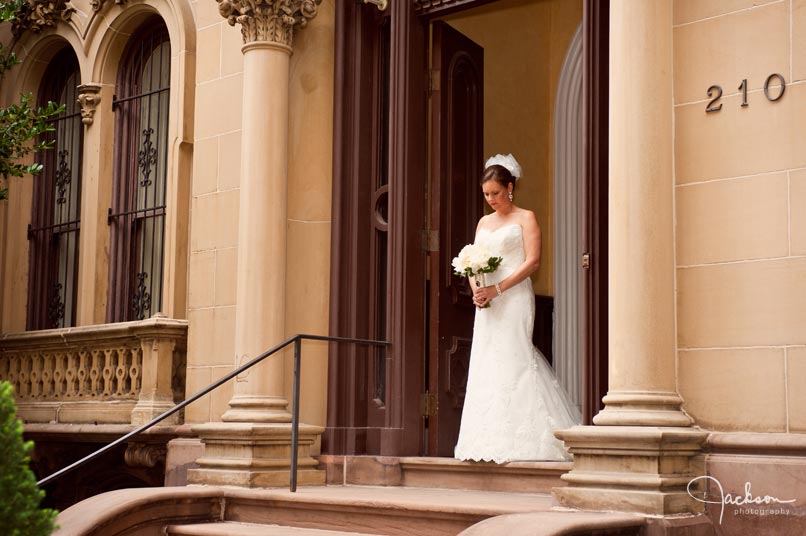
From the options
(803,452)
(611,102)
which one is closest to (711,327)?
(803,452)

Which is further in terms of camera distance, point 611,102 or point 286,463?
point 286,463

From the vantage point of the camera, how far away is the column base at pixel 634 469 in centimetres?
643

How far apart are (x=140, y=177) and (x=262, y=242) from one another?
3.19 meters

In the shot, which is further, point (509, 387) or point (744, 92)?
point (509, 387)

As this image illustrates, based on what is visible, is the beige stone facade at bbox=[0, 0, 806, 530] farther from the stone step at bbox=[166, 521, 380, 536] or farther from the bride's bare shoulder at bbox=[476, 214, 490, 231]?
the bride's bare shoulder at bbox=[476, 214, 490, 231]

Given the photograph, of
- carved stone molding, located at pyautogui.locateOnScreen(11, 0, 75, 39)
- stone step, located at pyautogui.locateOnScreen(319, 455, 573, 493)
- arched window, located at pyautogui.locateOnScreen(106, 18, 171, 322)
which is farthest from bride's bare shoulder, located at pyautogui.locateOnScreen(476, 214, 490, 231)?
carved stone molding, located at pyautogui.locateOnScreen(11, 0, 75, 39)

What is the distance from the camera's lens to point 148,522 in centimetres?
769

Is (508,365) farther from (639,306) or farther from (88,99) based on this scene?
(88,99)

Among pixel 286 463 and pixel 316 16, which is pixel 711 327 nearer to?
pixel 286 463

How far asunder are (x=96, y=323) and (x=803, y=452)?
297 inches

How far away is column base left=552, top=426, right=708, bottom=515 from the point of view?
6.43 m

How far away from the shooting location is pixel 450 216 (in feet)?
30.7

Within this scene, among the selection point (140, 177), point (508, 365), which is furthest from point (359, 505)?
point (140, 177)

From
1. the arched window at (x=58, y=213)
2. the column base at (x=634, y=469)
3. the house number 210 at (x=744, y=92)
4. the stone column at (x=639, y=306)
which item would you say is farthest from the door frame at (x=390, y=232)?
the arched window at (x=58, y=213)
